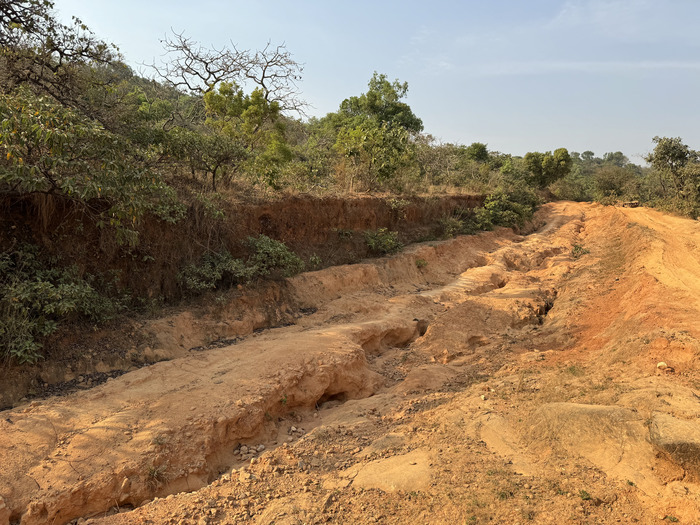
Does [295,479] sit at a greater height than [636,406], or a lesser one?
lesser

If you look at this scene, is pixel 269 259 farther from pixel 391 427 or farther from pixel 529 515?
pixel 529 515

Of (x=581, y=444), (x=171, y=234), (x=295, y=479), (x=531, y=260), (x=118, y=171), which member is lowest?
(x=295, y=479)

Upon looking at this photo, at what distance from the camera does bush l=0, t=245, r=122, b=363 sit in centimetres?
545

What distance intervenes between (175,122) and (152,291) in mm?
5038

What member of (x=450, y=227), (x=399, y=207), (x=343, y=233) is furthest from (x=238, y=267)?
(x=450, y=227)

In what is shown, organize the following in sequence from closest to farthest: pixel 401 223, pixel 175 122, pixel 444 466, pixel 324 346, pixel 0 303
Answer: pixel 444 466
pixel 0 303
pixel 324 346
pixel 175 122
pixel 401 223

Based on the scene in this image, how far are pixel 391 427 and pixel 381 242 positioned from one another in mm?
7186

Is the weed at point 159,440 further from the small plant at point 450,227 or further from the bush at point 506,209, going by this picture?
the bush at point 506,209

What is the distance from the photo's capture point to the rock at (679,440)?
3.63 meters

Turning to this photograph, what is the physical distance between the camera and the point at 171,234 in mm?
8109

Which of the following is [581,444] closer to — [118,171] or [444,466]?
[444,466]

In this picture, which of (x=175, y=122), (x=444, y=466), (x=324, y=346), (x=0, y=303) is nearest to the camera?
(x=444, y=466)

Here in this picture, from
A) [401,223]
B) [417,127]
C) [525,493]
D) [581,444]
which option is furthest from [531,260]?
[417,127]

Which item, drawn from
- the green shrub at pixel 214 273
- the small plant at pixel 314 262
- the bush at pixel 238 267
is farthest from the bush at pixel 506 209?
the green shrub at pixel 214 273
